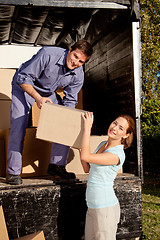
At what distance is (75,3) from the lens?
2445mm

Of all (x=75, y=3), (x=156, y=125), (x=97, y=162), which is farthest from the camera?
(x=156, y=125)

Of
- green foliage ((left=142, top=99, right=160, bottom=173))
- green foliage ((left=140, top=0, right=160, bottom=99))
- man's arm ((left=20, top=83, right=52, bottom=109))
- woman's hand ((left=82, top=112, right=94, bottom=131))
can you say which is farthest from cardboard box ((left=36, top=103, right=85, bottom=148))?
green foliage ((left=140, top=0, right=160, bottom=99))

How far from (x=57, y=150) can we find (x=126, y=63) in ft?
3.68

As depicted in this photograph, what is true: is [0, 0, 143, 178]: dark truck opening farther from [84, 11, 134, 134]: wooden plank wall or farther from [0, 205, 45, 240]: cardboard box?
[0, 205, 45, 240]: cardboard box

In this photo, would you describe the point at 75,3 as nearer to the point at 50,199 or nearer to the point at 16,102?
the point at 16,102

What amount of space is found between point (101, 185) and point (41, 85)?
1110mm

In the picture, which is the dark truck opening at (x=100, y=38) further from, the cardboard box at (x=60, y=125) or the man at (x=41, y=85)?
the cardboard box at (x=60, y=125)

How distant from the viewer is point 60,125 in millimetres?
2254

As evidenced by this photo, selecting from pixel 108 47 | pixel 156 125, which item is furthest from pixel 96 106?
pixel 156 125

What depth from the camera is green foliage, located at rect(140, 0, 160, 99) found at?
10.5 meters

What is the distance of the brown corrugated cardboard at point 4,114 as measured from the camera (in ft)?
13.1

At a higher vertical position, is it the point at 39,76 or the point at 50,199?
the point at 39,76

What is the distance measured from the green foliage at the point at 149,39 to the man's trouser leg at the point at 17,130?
27.0 ft

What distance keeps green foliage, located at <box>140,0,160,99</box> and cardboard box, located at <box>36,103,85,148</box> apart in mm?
8484
